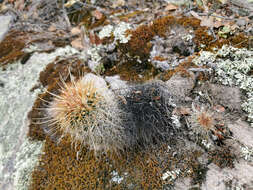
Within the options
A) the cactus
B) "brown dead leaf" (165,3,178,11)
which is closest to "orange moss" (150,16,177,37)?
"brown dead leaf" (165,3,178,11)

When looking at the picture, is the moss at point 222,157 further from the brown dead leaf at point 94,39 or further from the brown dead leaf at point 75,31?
the brown dead leaf at point 75,31

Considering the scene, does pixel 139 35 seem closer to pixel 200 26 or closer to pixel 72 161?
pixel 200 26

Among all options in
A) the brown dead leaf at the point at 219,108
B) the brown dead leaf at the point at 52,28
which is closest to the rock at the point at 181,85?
the brown dead leaf at the point at 219,108

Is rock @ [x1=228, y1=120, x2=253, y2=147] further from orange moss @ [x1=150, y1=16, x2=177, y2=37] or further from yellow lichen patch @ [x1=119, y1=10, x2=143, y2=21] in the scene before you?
yellow lichen patch @ [x1=119, y1=10, x2=143, y2=21]

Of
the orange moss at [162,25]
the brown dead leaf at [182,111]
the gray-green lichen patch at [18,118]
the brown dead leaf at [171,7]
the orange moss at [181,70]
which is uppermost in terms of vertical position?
the brown dead leaf at [171,7]

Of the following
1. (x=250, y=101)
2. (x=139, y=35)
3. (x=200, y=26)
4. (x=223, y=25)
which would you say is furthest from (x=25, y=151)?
(x=223, y=25)

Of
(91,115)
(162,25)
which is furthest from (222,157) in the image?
(162,25)

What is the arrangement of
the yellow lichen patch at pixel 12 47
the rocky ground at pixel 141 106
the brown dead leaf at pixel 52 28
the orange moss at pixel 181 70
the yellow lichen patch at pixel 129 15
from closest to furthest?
the rocky ground at pixel 141 106 < the orange moss at pixel 181 70 < the yellow lichen patch at pixel 129 15 < the yellow lichen patch at pixel 12 47 < the brown dead leaf at pixel 52 28

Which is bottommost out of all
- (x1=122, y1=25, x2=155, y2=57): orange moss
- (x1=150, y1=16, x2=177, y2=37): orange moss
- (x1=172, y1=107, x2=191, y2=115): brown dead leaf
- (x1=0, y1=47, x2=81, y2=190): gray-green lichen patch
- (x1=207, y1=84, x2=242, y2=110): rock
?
(x1=0, y1=47, x2=81, y2=190): gray-green lichen patch
